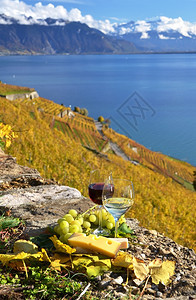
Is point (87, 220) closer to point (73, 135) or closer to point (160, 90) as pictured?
point (73, 135)

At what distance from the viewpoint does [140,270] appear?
201cm

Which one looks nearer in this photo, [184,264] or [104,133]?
[184,264]

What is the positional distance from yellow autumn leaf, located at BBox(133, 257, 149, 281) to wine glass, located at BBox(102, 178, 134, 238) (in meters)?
0.39

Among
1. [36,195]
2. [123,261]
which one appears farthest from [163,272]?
[36,195]

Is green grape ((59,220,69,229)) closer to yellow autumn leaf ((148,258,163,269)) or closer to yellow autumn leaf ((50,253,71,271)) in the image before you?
yellow autumn leaf ((50,253,71,271))

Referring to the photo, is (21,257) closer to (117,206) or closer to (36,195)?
(117,206)

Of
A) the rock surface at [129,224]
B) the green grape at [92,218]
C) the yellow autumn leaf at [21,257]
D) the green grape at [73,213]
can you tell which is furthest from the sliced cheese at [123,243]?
the yellow autumn leaf at [21,257]

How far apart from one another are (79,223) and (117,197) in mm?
381

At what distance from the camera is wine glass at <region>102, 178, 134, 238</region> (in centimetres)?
235

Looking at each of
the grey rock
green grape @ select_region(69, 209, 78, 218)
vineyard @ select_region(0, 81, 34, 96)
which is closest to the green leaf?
green grape @ select_region(69, 209, 78, 218)

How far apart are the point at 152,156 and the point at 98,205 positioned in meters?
43.3

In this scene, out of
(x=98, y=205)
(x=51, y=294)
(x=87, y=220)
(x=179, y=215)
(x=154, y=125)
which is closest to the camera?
(x=51, y=294)

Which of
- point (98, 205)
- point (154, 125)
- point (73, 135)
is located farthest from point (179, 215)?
point (154, 125)

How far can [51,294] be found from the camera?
70.1 inches
